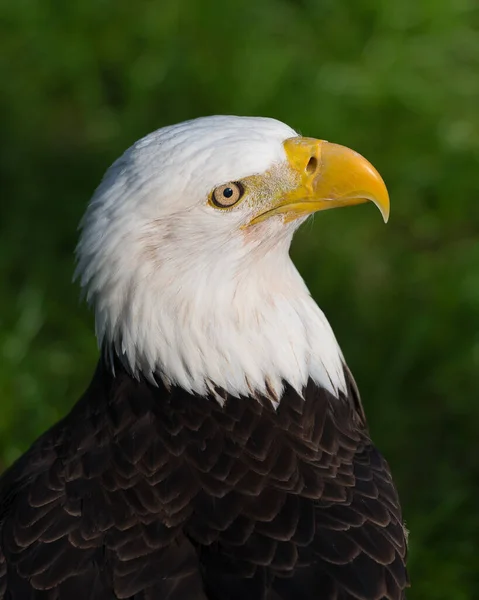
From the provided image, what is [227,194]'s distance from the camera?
327 cm

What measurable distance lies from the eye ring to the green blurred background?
2057mm

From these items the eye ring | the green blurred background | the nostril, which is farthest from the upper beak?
the green blurred background

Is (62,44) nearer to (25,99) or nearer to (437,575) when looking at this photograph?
A: (25,99)

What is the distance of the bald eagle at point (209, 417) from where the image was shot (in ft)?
10.2

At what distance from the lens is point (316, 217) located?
6148mm

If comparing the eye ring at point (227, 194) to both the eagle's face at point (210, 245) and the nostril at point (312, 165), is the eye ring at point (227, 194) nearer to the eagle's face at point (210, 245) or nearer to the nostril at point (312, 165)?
the eagle's face at point (210, 245)

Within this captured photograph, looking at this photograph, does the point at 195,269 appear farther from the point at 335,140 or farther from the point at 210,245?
the point at 335,140

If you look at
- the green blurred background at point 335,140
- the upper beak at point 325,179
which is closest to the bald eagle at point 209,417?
the upper beak at point 325,179

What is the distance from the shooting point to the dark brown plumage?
3064 mm

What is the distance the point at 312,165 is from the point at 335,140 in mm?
2943

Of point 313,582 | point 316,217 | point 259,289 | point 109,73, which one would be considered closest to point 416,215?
point 316,217

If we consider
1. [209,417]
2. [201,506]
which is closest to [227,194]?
[209,417]

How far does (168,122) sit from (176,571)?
3.91 meters

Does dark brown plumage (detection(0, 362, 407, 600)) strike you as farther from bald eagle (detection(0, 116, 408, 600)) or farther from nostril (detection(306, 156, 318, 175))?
nostril (detection(306, 156, 318, 175))
